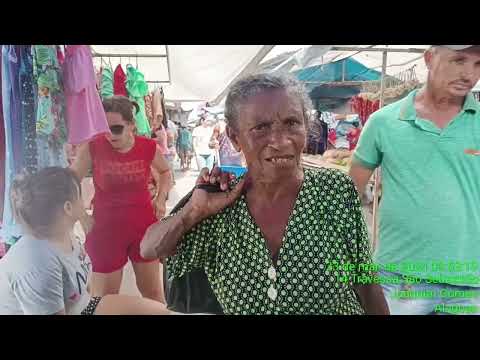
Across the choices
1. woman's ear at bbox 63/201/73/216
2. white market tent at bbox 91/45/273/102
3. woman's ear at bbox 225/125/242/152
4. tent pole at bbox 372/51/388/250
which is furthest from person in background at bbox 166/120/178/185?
tent pole at bbox 372/51/388/250

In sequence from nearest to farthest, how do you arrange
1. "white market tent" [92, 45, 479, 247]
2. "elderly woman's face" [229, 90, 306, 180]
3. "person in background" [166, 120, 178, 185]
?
"elderly woman's face" [229, 90, 306, 180], "white market tent" [92, 45, 479, 247], "person in background" [166, 120, 178, 185]

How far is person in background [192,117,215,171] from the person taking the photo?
1590mm

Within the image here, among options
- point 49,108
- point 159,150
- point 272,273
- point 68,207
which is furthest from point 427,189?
point 49,108

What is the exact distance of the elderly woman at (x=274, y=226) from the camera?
136 centimetres

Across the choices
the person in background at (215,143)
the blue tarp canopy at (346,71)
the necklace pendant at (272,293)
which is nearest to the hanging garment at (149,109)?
the person in background at (215,143)

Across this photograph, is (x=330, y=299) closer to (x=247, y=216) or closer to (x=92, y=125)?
(x=247, y=216)

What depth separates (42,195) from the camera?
1647 mm

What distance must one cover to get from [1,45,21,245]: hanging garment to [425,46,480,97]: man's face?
1781 mm

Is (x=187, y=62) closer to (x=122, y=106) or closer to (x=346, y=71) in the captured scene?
(x=122, y=106)

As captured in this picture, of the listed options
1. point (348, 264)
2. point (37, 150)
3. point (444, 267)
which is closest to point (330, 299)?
point (348, 264)

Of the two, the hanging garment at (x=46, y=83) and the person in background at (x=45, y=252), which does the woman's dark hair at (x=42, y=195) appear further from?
the hanging garment at (x=46, y=83)

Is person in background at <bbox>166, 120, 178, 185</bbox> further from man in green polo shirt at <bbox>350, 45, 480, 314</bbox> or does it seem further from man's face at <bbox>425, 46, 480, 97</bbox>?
man's face at <bbox>425, 46, 480, 97</bbox>

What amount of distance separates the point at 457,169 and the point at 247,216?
0.87m

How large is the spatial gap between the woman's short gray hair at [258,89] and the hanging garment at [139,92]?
0.44 m
